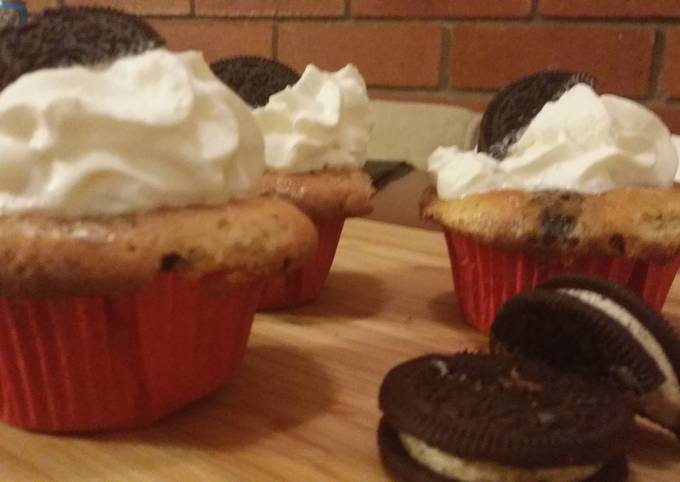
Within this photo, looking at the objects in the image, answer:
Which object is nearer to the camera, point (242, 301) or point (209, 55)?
point (242, 301)

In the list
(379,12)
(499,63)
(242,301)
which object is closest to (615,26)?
(499,63)

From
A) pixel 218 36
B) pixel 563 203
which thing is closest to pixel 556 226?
pixel 563 203

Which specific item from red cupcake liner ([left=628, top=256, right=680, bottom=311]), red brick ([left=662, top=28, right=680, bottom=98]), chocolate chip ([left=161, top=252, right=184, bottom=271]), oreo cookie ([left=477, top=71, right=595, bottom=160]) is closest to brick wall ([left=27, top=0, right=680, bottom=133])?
red brick ([left=662, top=28, right=680, bottom=98])

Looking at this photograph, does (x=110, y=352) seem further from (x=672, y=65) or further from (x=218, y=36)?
(x=218, y=36)

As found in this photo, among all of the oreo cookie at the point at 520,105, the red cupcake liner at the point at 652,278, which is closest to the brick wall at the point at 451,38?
the oreo cookie at the point at 520,105

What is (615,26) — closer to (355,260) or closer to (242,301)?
(355,260)
